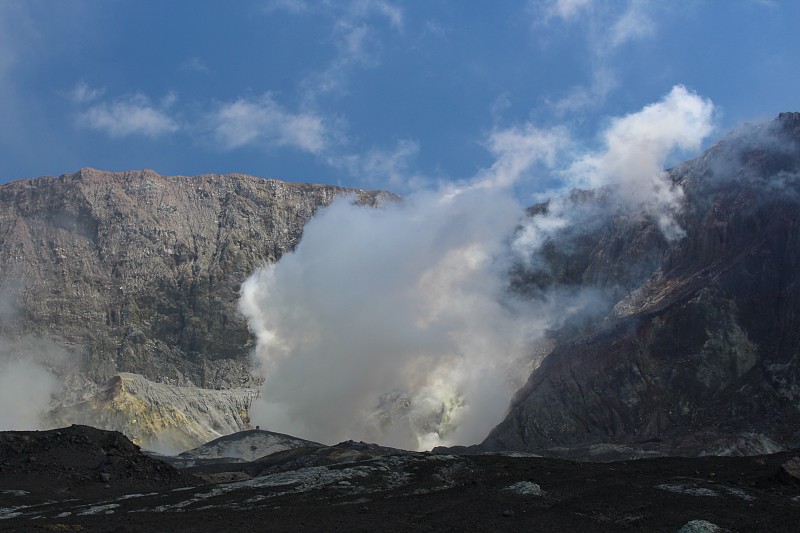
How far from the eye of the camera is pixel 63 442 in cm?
10656

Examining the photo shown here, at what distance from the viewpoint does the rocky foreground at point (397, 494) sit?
210ft

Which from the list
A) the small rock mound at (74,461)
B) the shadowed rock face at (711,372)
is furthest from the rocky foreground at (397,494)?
the shadowed rock face at (711,372)

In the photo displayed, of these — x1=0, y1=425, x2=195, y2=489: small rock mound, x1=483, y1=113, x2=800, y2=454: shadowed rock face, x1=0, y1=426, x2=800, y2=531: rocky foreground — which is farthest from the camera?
x1=483, y1=113, x2=800, y2=454: shadowed rock face

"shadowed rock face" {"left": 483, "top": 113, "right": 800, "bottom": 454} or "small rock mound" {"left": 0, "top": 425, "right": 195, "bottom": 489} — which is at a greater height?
"shadowed rock face" {"left": 483, "top": 113, "right": 800, "bottom": 454}

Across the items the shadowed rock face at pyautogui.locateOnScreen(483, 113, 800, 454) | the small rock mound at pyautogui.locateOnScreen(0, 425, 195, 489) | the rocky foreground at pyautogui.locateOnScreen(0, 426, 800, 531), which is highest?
the shadowed rock face at pyautogui.locateOnScreen(483, 113, 800, 454)

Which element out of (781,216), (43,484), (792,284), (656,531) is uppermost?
(781,216)

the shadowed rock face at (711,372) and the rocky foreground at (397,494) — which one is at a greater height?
the shadowed rock face at (711,372)

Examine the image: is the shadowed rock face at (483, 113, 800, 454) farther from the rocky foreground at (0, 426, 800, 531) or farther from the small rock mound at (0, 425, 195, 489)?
the small rock mound at (0, 425, 195, 489)

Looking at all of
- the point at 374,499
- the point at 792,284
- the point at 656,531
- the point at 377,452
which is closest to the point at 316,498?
the point at 374,499

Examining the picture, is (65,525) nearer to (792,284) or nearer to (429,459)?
(429,459)

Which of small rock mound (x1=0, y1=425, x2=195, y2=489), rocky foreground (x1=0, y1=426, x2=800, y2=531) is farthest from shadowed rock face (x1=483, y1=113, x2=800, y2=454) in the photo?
small rock mound (x1=0, y1=425, x2=195, y2=489)

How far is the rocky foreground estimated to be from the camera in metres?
64.1

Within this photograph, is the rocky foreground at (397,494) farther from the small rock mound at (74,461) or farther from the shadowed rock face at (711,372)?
the shadowed rock face at (711,372)

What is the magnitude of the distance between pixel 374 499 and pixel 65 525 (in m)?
25.1
